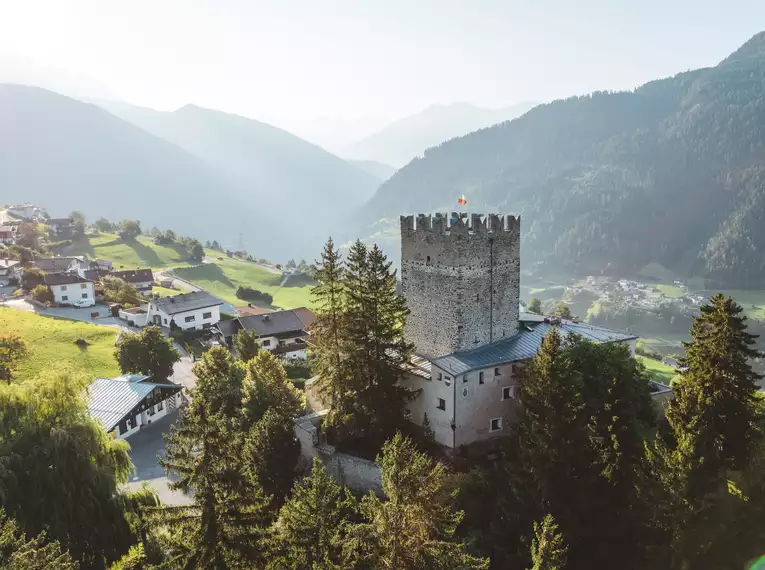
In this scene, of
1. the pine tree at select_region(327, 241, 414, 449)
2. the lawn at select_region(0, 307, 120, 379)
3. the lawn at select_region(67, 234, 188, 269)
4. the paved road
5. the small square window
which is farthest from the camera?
the lawn at select_region(67, 234, 188, 269)

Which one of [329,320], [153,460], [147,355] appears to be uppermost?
[329,320]

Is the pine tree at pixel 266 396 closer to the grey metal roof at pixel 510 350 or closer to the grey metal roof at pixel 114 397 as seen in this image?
the grey metal roof at pixel 510 350

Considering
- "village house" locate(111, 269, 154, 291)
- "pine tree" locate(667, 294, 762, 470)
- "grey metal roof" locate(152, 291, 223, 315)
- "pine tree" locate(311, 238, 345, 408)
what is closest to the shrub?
"village house" locate(111, 269, 154, 291)

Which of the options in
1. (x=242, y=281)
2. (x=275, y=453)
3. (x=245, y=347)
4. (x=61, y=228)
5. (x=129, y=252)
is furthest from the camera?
(x=61, y=228)

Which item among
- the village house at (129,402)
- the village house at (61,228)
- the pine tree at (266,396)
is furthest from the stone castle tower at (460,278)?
the village house at (61,228)

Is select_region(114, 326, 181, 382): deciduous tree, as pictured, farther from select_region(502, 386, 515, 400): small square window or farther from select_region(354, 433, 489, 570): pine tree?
select_region(354, 433, 489, 570): pine tree

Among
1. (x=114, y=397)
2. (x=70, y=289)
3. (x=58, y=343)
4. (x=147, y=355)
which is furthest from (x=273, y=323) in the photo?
(x=70, y=289)

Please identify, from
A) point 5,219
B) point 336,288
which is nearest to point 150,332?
point 336,288

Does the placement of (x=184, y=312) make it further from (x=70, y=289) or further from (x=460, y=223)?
(x=460, y=223)
